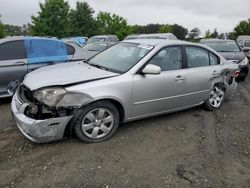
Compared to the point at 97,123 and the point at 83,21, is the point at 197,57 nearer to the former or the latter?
the point at 97,123

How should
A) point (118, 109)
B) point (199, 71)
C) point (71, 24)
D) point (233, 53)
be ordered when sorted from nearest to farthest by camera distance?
point (118, 109), point (199, 71), point (233, 53), point (71, 24)

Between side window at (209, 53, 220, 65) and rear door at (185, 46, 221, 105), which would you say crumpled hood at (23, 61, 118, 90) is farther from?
side window at (209, 53, 220, 65)

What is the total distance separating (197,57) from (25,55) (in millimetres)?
3682

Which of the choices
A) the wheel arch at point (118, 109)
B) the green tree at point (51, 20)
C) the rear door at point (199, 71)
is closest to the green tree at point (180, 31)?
the green tree at point (51, 20)

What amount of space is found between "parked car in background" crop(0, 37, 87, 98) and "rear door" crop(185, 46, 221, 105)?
9.67 ft

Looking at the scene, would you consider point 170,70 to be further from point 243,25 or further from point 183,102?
point 243,25

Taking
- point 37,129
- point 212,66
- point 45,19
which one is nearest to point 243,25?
point 45,19

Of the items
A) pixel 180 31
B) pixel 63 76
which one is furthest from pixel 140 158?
pixel 180 31

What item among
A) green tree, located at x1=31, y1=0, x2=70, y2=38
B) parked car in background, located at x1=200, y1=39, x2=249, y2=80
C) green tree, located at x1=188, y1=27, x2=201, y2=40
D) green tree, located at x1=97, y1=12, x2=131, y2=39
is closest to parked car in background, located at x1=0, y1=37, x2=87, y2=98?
parked car in background, located at x1=200, y1=39, x2=249, y2=80

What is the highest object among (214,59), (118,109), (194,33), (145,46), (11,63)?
(145,46)

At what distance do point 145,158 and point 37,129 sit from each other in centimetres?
151

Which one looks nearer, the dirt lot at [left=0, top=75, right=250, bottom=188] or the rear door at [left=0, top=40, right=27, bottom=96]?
the dirt lot at [left=0, top=75, right=250, bottom=188]

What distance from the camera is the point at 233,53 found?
990 cm

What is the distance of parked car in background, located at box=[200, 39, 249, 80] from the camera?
9.55 m
